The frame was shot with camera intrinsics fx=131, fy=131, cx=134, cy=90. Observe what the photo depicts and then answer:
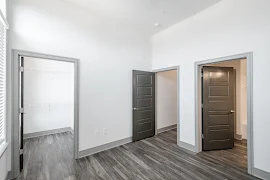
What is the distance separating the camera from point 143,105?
13.3ft

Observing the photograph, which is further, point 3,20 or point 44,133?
point 44,133

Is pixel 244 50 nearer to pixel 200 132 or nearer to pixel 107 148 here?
pixel 200 132

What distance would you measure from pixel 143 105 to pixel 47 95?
328 cm

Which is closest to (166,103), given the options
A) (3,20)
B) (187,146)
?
(187,146)

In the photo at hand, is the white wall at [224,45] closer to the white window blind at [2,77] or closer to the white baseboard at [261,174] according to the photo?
the white baseboard at [261,174]

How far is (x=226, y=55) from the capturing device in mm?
2641

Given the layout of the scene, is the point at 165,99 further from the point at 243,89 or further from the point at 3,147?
the point at 3,147

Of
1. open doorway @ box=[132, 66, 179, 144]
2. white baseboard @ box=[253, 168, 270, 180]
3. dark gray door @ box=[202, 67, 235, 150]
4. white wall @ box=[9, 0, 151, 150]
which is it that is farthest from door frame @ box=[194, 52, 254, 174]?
white wall @ box=[9, 0, 151, 150]

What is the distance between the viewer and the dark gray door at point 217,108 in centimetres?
323

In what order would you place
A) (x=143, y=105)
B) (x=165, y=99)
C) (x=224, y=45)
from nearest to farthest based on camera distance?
(x=224, y=45) < (x=143, y=105) < (x=165, y=99)

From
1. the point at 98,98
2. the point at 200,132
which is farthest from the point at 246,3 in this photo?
the point at 98,98

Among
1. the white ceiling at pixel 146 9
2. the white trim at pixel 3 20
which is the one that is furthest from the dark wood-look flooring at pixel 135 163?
the white ceiling at pixel 146 9

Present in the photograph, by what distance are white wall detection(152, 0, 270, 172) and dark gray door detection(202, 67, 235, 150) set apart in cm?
35

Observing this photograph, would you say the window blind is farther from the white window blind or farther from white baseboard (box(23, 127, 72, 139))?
white baseboard (box(23, 127, 72, 139))
